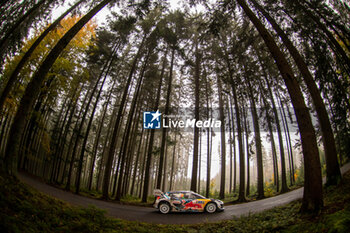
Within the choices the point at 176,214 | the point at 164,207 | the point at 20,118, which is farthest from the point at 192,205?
the point at 20,118

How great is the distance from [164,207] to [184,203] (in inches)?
47.0

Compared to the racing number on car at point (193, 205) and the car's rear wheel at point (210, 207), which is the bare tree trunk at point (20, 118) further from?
the car's rear wheel at point (210, 207)

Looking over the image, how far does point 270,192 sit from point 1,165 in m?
17.1

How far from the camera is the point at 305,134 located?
4758 millimetres

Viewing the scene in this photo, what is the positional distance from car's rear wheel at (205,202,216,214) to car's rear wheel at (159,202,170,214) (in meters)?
2.18

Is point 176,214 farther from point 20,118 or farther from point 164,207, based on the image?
point 20,118

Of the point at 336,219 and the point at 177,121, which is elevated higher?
the point at 177,121

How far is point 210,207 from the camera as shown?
8516 mm

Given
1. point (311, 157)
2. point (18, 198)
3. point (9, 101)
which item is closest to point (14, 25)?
point (9, 101)

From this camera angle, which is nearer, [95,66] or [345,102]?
[345,102]

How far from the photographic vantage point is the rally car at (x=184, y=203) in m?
8.45

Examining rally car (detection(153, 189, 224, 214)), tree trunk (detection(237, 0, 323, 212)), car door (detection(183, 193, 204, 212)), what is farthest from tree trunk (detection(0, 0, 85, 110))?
tree trunk (detection(237, 0, 323, 212))

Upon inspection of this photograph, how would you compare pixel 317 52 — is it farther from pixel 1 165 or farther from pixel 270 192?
pixel 1 165

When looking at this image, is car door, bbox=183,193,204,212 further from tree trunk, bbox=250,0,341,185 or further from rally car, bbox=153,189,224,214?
tree trunk, bbox=250,0,341,185
